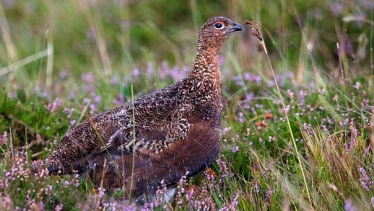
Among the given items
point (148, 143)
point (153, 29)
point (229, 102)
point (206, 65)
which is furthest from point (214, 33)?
point (153, 29)

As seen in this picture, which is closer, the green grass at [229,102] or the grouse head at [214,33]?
the green grass at [229,102]

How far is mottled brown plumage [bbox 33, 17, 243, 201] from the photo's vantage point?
454 centimetres

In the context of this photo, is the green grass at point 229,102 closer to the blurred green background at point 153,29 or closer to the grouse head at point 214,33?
the blurred green background at point 153,29

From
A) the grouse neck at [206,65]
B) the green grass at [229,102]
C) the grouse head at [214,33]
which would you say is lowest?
the green grass at [229,102]

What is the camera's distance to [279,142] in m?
5.08

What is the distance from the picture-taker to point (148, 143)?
15.1ft

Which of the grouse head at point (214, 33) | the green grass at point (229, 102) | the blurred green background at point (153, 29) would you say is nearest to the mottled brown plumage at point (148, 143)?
the green grass at point (229, 102)

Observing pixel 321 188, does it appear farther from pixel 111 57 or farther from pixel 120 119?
pixel 111 57

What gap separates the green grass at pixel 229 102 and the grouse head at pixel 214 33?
48 centimetres

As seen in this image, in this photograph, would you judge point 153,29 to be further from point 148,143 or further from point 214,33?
point 148,143

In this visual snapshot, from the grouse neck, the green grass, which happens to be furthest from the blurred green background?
the grouse neck

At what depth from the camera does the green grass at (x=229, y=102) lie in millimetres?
4070

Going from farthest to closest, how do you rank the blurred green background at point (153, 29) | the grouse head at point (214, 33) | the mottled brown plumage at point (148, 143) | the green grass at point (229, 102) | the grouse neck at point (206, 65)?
the blurred green background at point (153, 29), the grouse head at point (214, 33), the grouse neck at point (206, 65), the mottled brown plumage at point (148, 143), the green grass at point (229, 102)

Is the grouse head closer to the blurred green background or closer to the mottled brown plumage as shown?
the mottled brown plumage
